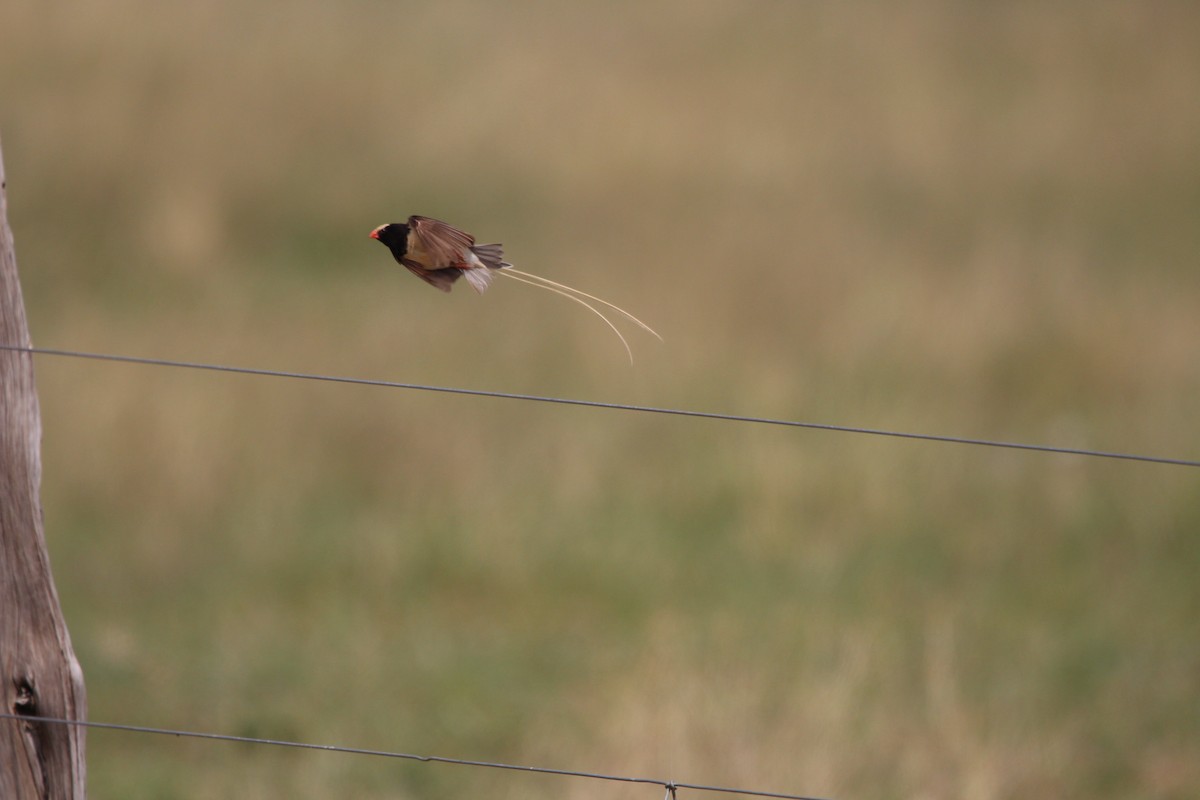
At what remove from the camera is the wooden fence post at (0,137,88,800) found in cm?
215

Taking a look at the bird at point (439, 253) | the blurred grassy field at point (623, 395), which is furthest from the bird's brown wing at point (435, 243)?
the blurred grassy field at point (623, 395)

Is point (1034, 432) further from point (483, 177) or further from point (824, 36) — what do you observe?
point (824, 36)

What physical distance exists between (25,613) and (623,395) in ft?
20.8

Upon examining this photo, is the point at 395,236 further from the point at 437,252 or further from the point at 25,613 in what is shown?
the point at 25,613

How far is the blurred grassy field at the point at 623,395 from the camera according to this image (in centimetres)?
538

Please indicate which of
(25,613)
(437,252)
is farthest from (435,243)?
(25,613)

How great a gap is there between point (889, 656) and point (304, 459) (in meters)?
3.69

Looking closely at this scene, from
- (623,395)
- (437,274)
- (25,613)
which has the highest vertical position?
(623,395)

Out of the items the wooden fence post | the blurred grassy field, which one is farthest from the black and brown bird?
the blurred grassy field

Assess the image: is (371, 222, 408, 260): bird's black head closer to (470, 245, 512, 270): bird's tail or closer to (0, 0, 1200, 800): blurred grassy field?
(470, 245, 512, 270): bird's tail

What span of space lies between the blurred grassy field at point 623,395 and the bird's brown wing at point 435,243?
2892mm

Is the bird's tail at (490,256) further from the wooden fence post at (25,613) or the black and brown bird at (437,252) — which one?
the wooden fence post at (25,613)

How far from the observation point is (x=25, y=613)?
7.18ft

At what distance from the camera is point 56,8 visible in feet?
37.3
